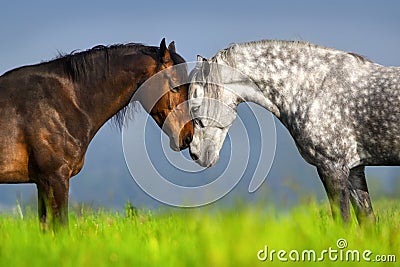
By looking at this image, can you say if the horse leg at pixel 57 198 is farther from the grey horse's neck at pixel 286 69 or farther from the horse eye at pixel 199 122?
the grey horse's neck at pixel 286 69

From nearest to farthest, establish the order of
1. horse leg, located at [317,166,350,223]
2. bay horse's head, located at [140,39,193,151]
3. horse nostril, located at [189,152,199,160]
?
1. horse leg, located at [317,166,350,223]
2. bay horse's head, located at [140,39,193,151]
3. horse nostril, located at [189,152,199,160]

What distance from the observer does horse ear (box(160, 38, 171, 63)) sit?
7.45m

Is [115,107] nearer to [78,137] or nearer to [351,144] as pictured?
[78,137]

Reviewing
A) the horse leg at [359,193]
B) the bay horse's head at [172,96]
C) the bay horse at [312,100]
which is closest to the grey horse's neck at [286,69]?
the bay horse at [312,100]

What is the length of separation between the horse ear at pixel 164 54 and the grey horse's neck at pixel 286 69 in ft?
2.17

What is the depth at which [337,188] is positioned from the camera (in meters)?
6.95

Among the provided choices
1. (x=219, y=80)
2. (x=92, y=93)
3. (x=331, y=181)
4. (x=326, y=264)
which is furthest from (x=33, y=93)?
(x=326, y=264)

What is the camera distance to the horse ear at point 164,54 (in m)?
7.45

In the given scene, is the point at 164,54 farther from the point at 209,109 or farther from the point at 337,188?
the point at 337,188

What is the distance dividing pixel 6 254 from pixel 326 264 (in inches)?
95.1

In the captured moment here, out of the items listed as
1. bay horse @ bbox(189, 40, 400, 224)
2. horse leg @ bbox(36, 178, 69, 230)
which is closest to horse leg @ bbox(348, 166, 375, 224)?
bay horse @ bbox(189, 40, 400, 224)

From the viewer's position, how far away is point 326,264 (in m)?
3.87

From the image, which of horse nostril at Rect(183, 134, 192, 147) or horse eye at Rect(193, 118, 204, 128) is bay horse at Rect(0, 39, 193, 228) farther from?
horse eye at Rect(193, 118, 204, 128)

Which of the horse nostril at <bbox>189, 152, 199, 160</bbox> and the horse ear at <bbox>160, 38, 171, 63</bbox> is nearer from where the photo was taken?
the horse ear at <bbox>160, 38, 171, 63</bbox>
